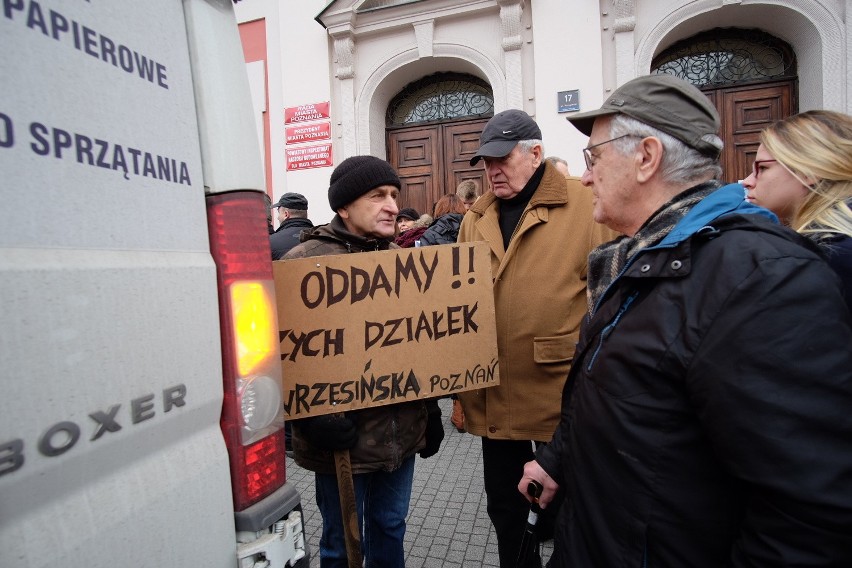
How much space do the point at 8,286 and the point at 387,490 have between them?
1.61 meters

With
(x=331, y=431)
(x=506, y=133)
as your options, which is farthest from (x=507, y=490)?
(x=506, y=133)

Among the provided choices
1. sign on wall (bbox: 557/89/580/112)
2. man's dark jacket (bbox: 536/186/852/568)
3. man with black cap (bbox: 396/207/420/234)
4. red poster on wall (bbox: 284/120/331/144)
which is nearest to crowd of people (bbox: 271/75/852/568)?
man's dark jacket (bbox: 536/186/852/568)

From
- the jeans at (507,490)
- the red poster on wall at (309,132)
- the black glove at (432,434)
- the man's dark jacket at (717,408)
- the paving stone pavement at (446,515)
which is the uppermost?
the red poster on wall at (309,132)

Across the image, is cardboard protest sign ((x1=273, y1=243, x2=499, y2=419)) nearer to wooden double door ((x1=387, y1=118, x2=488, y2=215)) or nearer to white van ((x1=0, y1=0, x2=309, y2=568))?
white van ((x1=0, y1=0, x2=309, y2=568))

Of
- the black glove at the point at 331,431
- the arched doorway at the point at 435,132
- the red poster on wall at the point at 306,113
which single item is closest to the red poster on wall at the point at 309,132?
the red poster on wall at the point at 306,113

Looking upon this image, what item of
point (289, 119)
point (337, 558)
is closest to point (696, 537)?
point (337, 558)

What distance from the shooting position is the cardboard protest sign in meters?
1.67

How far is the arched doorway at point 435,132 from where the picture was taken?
8086 millimetres

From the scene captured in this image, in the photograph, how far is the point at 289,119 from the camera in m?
7.90

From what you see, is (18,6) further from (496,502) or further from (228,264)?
(496,502)

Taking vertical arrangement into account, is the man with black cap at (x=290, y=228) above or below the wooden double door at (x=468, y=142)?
below

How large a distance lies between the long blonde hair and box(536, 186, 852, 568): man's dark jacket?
1.99ft

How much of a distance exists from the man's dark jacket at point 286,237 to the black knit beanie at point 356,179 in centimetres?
177

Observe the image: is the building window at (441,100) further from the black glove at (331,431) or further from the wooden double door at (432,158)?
the black glove at (331,431)
